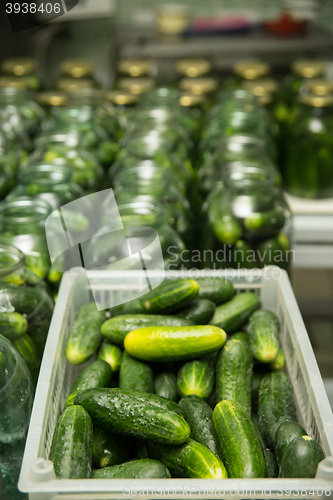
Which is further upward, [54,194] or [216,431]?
[54,194]

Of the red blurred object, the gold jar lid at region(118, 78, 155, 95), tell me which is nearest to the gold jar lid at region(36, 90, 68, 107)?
the gold jar lid at region(118, 78, 155, 95)

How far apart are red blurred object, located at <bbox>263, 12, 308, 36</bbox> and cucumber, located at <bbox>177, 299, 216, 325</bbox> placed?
3.05 metres

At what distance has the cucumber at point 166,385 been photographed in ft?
3.45

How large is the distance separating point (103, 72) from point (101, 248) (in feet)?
12.7

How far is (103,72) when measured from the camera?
4.82 m

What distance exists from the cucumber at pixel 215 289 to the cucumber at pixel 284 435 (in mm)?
342

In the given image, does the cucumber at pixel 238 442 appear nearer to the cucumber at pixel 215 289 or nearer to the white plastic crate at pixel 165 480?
the white plastic crate at pixel 165 480

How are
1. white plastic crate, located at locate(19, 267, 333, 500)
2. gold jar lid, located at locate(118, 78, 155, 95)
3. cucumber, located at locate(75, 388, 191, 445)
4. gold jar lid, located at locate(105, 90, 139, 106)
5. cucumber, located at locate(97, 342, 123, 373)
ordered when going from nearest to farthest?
white plastic crate, located at locate(19, 267, 333, 500) < cucumber, located at locate(75, 388, 191, 445) < cucumber, located at locate(97, 342, 123, 373) < gold jar lid, located at locate(105, 90, 139, 106) < gold jar lid, located at locate(118, 78, 155, 95)

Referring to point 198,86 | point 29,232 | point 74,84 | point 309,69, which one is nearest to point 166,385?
point 29,232

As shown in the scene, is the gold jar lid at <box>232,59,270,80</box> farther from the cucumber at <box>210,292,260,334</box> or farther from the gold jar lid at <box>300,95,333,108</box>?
the cucumber at <box>210,292,260,334</box>

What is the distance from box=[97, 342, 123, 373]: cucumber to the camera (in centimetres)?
111

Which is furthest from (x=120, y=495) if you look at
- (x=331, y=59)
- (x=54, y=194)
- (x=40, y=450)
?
(x=331, y=59)

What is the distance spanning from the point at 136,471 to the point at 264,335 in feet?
1.26

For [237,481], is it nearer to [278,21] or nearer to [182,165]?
[182,165]
